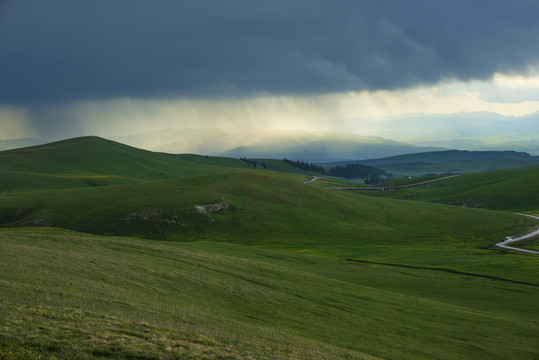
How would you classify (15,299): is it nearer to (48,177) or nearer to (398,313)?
(398,313)

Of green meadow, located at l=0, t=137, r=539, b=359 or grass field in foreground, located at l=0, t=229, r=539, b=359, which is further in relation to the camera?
green meadow, located at l=0, t=137, r=539, b=359

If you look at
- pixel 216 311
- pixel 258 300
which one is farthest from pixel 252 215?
pixel 216 311

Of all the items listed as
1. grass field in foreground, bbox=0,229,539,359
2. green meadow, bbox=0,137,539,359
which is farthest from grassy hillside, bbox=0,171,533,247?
grass field in foreground, bbox=0,229,539,359

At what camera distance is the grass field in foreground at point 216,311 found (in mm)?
20781

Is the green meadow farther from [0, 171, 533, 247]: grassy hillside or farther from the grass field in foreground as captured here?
[0, 171, 533, 247]: grassy hillside

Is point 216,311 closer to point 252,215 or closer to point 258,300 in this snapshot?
point 258,300

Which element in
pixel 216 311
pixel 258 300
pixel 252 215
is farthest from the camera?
pixel 252 215

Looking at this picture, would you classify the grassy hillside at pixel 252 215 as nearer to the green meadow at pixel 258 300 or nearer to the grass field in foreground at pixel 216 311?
the green meadow at pixel 258 300

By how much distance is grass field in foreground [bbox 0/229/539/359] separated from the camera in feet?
68.2

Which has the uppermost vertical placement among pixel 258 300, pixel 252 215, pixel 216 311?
pixel 216 311

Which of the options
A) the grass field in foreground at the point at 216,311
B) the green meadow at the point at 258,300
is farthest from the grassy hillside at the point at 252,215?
the grass field in foreground at the point at 216,311

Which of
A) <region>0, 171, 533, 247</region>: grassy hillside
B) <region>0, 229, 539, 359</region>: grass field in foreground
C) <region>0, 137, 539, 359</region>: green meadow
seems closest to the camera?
<region>0, 229, 539, 359</region>: grass field in foreground

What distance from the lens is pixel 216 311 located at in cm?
3278

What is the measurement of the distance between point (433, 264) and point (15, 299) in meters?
76.7
